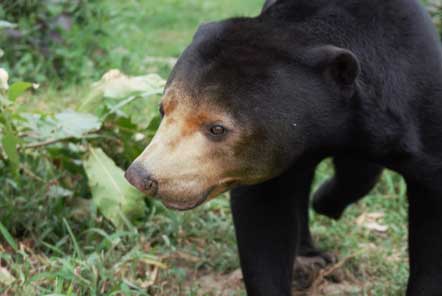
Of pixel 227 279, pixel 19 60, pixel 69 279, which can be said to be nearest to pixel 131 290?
pixel 69 279

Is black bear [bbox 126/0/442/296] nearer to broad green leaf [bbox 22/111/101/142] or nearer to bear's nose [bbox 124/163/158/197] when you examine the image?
bear's nose [bbox 124/163/158/197]

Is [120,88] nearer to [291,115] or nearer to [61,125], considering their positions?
[61,125]

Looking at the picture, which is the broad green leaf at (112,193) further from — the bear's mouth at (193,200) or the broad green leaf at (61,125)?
the bear's mouth at (193,200)

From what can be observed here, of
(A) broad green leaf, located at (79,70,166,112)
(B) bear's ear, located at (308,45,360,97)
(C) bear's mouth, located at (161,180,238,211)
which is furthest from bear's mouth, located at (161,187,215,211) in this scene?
(A) broad green leaf, located at (79,70,166,112)

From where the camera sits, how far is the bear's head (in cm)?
300

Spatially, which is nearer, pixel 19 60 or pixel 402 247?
pixel 402 247

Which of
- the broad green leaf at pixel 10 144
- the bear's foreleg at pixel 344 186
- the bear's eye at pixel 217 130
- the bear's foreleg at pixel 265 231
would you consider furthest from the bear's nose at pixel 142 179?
the bear's foreleg at pixel 344 186

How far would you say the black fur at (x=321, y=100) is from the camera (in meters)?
3.04

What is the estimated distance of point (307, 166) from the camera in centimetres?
342

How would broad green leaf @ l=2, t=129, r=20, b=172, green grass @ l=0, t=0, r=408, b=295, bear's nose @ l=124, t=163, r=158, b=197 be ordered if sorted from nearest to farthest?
1. bear's nose @ l=124, t=163, r=158, b=197
2. green grass @ l=0, t=0, r=408, b=295
3. broad green leaf @ l=2, t=129, r=20, b=172

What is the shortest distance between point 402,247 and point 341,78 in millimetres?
1941

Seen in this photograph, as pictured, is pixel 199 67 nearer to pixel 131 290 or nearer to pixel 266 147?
pixel 266 147

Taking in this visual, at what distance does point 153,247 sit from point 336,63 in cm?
177

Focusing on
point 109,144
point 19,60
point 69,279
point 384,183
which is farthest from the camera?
point 19,60
